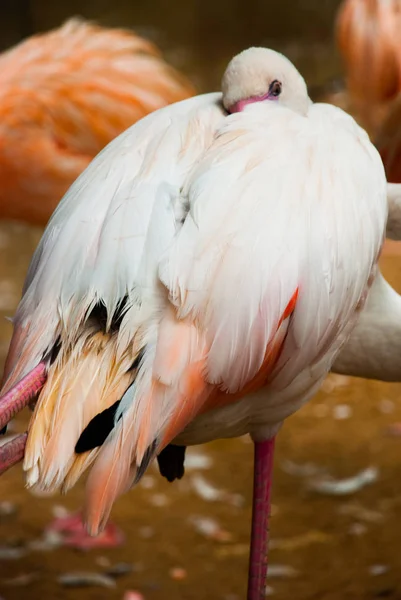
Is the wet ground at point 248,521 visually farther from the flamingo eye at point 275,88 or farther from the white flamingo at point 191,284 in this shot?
the flamingo eye at point 275,88

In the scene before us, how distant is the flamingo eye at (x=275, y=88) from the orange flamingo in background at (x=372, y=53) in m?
1.65

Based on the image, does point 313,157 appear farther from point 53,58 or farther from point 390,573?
point 53,58

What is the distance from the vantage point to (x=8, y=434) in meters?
2.74

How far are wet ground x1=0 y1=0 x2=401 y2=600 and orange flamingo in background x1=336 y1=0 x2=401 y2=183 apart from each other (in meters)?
0.93

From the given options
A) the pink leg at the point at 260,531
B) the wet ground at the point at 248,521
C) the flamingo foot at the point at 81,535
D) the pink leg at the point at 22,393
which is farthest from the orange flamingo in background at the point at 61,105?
the pink leg at the point at 22,393

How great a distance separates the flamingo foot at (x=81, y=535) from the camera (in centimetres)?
231

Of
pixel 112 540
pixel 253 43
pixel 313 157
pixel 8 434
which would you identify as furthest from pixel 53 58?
pixel 253 43

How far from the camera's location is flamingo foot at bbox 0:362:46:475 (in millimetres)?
1214

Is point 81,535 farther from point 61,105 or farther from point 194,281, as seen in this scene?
point 194,281

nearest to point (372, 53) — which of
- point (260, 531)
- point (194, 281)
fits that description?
point (260, 531)

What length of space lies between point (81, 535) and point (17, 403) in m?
1.15

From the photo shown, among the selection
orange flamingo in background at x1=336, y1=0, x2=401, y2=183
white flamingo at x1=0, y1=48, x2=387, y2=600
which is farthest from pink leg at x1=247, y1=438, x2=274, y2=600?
orange flamingo in background at x1=336, y1=0, x2=401, y2=183

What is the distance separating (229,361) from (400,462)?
142 centimetres

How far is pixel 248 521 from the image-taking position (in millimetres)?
2398
